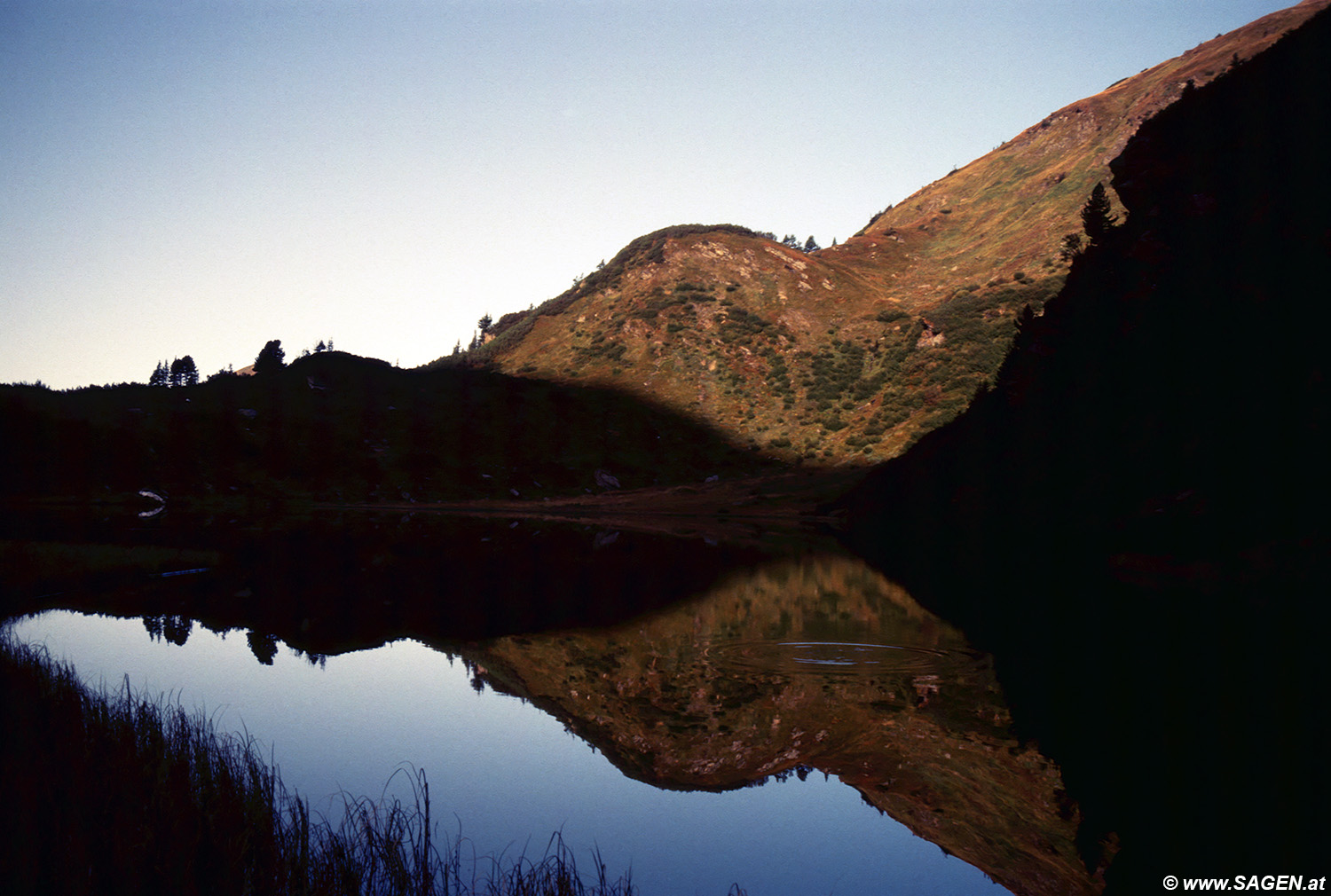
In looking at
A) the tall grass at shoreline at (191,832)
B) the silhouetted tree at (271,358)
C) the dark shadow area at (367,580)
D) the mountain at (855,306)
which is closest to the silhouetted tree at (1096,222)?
the dark shadow area at (367,580)

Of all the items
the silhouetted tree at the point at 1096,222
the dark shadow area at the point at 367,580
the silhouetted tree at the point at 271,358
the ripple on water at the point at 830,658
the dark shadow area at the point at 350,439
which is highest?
the silhouetted tree at the point at 271,358

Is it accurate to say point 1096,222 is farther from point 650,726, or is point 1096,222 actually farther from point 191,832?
point 191,832

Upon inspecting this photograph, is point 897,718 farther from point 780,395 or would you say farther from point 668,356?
point 668,356

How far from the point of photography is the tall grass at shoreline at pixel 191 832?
6.45 meters

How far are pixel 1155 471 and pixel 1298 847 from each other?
2910 centimetres

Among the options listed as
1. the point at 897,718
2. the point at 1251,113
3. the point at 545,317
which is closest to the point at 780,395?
the point at 545,317

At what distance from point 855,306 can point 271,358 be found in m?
111

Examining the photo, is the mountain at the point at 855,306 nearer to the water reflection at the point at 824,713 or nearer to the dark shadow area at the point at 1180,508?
the dark shadow area at the point at 1180,508

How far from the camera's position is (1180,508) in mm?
30328

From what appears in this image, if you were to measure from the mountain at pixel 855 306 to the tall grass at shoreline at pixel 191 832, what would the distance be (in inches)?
3328

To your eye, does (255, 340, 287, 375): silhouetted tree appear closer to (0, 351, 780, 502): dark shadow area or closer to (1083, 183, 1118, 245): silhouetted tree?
(0, 351, 780, 502): dark shadow area

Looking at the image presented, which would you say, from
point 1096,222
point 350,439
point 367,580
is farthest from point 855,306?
point 367,580

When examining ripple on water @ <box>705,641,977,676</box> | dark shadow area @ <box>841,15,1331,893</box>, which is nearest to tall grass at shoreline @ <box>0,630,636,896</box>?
dark shadow area @ <box>841,15,1331,893</box>

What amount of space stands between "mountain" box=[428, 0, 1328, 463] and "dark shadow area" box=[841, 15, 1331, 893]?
147ft
